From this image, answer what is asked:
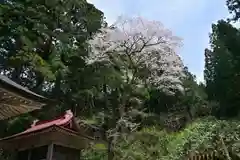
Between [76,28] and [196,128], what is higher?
[76,28]

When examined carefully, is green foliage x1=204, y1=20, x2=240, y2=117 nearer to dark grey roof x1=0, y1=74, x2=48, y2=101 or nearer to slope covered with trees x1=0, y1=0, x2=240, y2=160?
slope covered with trees x1=0, y1=0, x2=240, y2=160

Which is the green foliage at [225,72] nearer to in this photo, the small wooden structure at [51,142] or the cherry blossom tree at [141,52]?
the cherry blossom tree at [141,52]

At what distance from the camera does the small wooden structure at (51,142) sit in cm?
899

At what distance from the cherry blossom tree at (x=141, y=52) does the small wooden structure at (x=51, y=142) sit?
4.06 metres

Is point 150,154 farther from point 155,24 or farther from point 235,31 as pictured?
point 235,31

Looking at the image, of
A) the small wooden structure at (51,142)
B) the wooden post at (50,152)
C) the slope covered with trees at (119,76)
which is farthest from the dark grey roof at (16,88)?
the slope covered with trees at (119,76)

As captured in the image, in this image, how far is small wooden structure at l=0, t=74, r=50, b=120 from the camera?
13.0 feet

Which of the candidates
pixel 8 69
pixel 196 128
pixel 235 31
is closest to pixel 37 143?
pixel 196 128

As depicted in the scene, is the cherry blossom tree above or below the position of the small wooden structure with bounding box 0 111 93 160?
above

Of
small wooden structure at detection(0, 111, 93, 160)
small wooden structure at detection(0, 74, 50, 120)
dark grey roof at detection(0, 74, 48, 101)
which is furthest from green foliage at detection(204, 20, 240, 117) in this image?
dark grey roof at detection(0, 74, 48, 101)

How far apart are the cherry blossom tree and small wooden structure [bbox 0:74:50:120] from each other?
8.56m

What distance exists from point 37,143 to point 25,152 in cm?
70

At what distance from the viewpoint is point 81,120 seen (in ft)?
45.0

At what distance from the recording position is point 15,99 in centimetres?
421
